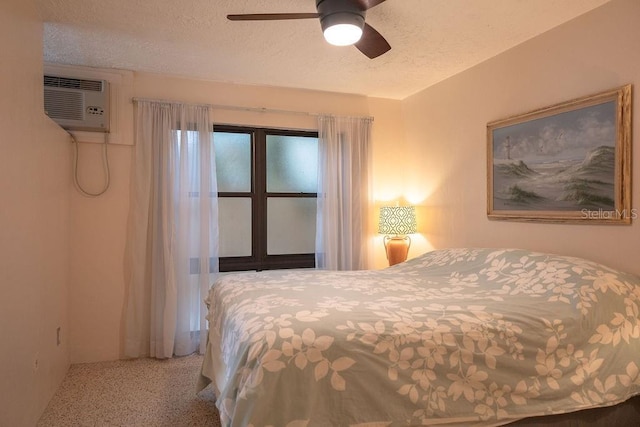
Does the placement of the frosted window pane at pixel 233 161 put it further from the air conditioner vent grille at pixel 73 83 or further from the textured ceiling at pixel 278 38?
the air conditioner vent grille at pixel 73 83

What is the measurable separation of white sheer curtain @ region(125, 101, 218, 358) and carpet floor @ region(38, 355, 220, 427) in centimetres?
22

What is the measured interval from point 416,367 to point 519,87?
2.19m

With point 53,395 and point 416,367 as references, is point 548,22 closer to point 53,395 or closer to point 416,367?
point 416,367

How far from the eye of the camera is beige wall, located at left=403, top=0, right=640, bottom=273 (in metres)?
2.10

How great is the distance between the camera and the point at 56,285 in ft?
8.54

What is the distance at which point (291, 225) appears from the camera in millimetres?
3840

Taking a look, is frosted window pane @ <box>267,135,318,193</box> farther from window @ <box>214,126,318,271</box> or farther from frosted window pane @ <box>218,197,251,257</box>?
frosted window pane @ <box>218,197,251,257</box>

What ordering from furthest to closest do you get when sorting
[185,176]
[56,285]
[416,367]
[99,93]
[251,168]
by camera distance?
[251,168], [185,176], [99,93], [56,285], [416,367]

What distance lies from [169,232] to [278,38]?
70.0 inches

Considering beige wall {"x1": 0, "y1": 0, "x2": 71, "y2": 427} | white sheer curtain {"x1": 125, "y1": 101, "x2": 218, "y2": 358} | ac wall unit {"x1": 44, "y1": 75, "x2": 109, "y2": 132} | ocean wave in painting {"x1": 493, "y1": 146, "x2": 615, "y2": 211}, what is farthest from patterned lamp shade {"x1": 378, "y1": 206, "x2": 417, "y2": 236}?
beige wall {"x1": 0, "y1": 0, "x2": 71, "y2": 427}

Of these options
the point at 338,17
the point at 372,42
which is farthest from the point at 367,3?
the point at 372,42

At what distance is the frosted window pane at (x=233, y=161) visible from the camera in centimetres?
361

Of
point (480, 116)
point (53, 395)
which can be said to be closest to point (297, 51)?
point (480, 116)

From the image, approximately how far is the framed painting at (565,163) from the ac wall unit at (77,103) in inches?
120
